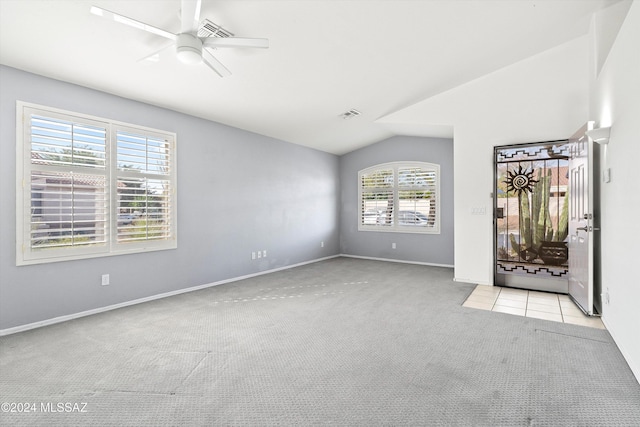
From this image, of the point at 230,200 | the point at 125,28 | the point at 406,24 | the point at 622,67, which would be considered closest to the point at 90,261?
the point at 230,200

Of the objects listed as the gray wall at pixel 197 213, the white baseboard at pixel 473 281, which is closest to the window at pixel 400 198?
the gray wall at pixel 197 213

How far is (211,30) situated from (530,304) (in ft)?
15.4

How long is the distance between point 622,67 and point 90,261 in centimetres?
556

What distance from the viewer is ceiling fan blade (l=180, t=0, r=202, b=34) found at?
221 cm

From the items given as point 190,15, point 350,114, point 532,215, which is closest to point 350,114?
point 350,114

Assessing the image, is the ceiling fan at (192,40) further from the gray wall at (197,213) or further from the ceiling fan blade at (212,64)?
the gray wall at (197,213)

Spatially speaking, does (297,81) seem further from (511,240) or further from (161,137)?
(511,240)

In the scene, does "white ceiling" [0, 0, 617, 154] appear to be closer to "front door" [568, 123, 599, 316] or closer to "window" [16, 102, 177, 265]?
"window" [16, 102, 177, 265]

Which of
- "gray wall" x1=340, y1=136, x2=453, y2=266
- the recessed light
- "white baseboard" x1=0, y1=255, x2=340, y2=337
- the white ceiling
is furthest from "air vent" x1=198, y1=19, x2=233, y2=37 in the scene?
"gray wall" x1=340, y1=136, x2=453, y2=266

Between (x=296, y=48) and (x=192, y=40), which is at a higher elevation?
(x=296, y=48)

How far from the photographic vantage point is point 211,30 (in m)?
2.80

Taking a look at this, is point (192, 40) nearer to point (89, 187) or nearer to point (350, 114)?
point (89, 187)

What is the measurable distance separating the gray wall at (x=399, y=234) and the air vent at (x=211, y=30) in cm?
510

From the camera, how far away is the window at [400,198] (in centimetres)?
690
